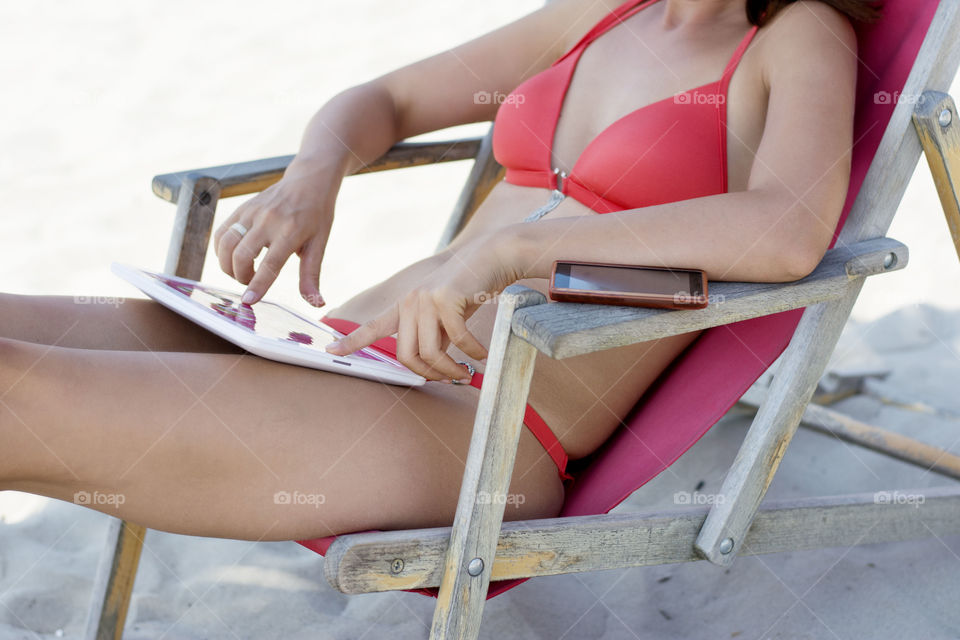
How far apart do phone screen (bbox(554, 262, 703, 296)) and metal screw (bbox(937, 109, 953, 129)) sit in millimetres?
460

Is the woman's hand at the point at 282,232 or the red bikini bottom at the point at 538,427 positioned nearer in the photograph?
the red bikini bottom at the point at 538,427

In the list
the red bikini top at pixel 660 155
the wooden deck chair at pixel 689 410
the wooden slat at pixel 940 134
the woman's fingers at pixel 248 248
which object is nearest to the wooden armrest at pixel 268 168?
the wooden deck chair at pixel 689 410

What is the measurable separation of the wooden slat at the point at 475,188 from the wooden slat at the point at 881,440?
73 centimetres

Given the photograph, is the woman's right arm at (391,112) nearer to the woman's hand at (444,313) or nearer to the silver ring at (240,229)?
the silver ring at (240,229)

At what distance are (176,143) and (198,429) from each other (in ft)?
11.2

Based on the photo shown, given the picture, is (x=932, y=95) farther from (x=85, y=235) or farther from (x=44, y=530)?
(x=85, y=235)

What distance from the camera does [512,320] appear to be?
3.23ft

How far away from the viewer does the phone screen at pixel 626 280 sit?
3.41ft

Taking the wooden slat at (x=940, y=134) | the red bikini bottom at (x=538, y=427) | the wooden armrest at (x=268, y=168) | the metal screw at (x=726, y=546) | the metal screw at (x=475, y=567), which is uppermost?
the wooden slat at (x=940, y=134)

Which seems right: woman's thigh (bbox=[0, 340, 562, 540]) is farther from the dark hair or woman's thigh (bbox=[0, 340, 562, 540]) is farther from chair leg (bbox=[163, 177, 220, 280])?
the dark hair

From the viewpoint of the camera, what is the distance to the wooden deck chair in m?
1.04

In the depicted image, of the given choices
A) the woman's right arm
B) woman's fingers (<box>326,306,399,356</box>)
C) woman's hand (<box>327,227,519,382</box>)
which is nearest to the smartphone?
woman's hand (<box>327,227,519,382</box>)

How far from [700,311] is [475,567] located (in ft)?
1.29

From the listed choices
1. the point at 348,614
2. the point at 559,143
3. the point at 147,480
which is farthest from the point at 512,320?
the point at 348,614
